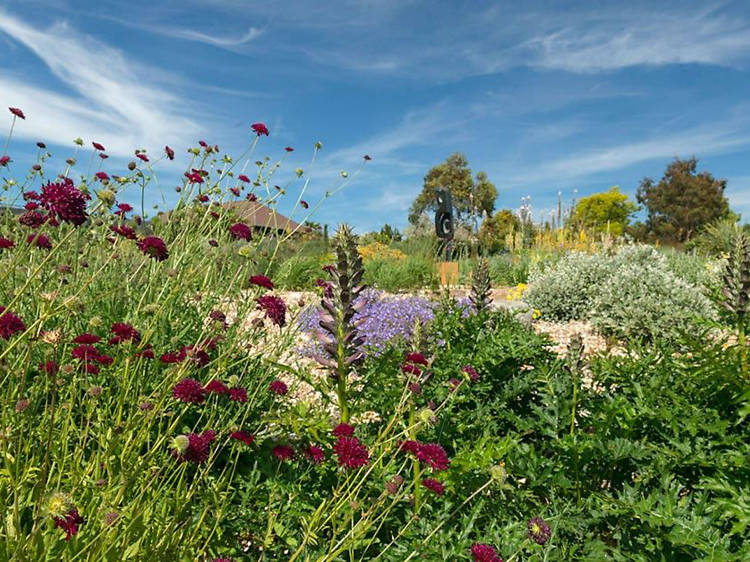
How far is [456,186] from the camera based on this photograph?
4447cm

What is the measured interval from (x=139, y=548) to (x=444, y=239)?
48.6 ft

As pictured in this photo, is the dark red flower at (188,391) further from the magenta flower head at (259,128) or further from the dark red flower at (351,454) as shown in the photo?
the magenta flower head at (259,128)

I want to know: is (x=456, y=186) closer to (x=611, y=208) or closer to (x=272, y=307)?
(x=611, y=208)

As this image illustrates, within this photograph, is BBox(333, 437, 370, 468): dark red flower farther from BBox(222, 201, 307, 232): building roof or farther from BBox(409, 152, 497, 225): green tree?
BBox(409, 152, 497, 225): green tree

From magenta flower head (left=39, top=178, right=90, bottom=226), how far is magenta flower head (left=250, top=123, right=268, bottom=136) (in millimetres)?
2952

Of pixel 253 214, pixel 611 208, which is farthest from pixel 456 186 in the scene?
pixel 253 214

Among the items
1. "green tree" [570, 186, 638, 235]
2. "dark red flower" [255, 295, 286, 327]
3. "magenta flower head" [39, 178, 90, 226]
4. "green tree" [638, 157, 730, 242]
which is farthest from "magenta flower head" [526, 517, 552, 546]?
"green tree" [570, 186, 638, 235]

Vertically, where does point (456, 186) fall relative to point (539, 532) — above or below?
above

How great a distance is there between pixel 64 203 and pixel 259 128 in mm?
3043

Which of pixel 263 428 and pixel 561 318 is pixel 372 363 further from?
pixel 561 318

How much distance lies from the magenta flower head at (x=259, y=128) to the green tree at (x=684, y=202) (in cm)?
4039

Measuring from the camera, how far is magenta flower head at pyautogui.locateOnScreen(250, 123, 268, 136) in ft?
14.8

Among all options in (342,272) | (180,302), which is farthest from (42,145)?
(342,272)

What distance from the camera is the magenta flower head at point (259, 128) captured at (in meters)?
4.50
